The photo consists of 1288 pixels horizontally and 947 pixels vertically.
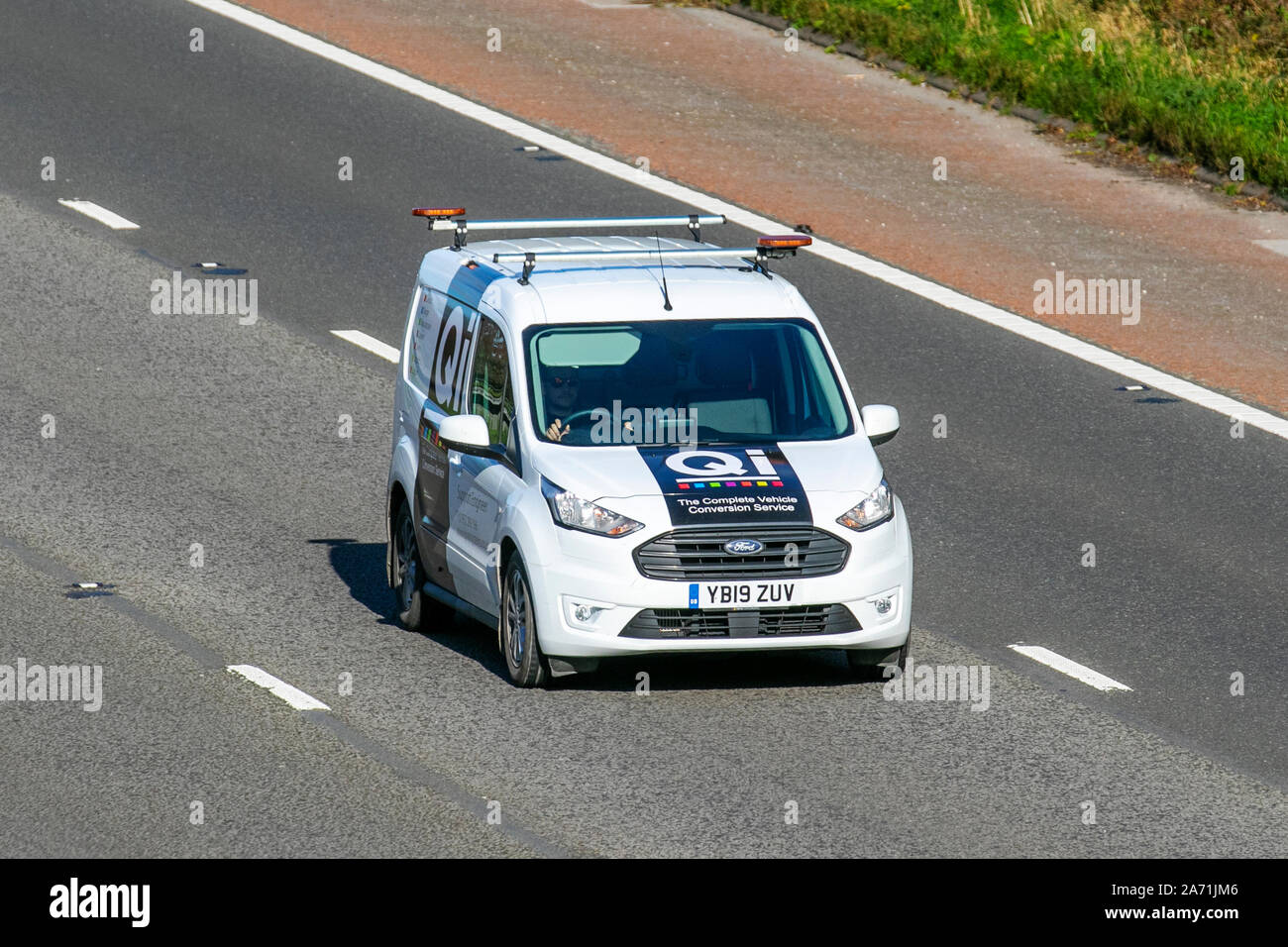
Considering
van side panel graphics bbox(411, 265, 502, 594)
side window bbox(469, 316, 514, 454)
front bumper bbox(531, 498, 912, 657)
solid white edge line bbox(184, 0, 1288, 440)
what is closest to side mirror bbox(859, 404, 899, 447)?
front bumper bbox(531, 498, 912, 657)

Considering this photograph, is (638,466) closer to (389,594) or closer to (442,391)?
(442,391)

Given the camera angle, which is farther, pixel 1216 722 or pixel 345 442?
pixel 345 442

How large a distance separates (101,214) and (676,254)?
32.2ft

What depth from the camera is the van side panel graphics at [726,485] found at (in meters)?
11.8

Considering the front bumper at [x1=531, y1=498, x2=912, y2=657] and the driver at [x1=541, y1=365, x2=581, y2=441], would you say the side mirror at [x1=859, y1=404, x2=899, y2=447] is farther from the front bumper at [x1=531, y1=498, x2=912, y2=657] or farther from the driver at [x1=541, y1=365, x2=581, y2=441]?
the driver at [x1=541, y1=365, x2=581, y2=441]

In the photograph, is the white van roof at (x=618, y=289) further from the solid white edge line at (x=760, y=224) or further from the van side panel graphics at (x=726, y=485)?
the solid white edge line at (x=760, y=224)

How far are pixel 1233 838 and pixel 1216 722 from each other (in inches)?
76.7

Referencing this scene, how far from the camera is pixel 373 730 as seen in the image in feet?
37.6

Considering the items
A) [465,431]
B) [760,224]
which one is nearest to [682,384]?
[465,431]

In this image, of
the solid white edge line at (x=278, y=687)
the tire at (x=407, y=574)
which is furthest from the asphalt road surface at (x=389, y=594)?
the tire at (x=407, y=574)

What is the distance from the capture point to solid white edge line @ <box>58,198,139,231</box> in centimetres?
2161

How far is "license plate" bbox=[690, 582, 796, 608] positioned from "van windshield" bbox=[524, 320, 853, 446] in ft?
3.03

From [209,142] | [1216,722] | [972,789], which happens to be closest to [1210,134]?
[209,142]
